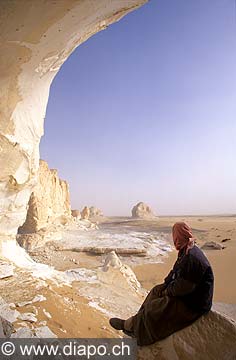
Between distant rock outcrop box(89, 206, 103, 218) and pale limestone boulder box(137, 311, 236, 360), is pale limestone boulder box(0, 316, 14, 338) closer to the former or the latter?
pale limestone boulder box(137, 311, 236, 360)

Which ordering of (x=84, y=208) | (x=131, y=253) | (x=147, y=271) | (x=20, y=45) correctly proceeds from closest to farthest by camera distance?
1. (x=20, y=45)
2. (x=147, y=271)
3. (x=131, y=253)
4. (x=84, y=208)

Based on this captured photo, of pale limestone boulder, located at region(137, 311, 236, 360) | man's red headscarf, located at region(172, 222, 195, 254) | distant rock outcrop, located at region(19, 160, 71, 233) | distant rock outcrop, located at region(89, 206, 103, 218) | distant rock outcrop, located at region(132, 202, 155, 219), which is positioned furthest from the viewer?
distant rock outcrop, located at region(89, 206, 103, 218)

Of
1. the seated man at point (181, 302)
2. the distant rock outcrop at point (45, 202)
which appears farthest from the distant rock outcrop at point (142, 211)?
the seated man at point (181, 302)

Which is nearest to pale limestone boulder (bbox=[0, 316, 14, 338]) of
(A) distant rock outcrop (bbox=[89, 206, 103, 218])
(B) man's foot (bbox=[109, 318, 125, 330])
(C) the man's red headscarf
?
(B) man's foot (bbox=[109, 318, 125, 330])

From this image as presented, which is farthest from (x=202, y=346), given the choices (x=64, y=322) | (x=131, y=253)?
(x=131, y=253)

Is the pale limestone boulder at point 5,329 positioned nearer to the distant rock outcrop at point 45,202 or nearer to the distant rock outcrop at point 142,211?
the distant rock outcrop at point 45,202

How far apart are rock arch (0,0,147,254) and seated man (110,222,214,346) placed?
2966 millimetres

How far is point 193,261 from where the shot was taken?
8.37 feet

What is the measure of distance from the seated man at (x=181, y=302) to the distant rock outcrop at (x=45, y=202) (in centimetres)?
1165

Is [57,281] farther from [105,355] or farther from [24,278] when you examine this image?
[105,355]

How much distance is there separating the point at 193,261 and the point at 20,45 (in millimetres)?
3358

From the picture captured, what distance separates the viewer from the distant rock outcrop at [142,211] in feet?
144

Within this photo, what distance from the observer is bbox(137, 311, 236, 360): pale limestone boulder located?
97.0 inches

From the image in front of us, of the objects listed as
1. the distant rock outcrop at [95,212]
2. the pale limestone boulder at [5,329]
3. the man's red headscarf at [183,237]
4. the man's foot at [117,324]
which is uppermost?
the man's red headscarf at [183,237]
